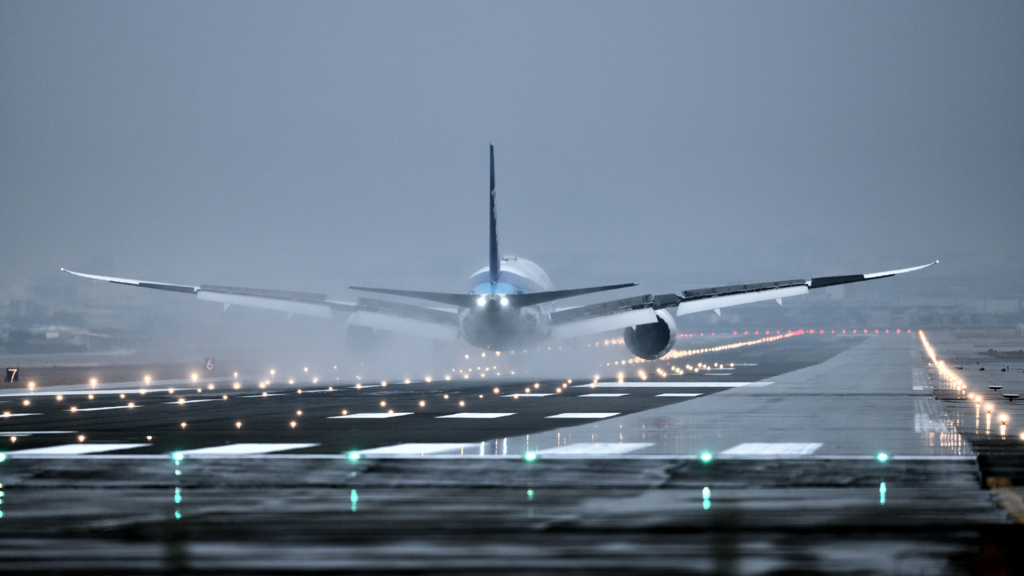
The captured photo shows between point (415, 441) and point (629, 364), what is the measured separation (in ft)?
168

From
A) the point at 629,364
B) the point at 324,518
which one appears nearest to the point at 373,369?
the point at 629,364

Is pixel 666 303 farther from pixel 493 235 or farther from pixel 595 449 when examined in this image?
pixel 595 449

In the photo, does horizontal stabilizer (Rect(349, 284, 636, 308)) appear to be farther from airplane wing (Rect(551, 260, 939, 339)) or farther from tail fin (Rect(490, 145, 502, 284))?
airplane wing (Rect(551, 260, 939, 339))

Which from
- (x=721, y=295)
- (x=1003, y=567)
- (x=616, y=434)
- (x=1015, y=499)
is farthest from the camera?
(x=721, y=295)

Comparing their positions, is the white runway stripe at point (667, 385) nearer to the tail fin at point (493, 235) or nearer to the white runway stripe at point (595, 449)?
the tail fin at point (493, 235)

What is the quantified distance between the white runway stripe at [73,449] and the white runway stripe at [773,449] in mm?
9709

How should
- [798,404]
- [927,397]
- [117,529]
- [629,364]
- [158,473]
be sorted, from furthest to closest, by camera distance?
[629,364]
[927,397]
[798,404]
[158,473]
[117,529]

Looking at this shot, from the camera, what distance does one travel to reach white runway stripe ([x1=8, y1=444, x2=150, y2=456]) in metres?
18.8

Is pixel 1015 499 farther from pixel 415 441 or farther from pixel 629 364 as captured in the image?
pixel 629 364

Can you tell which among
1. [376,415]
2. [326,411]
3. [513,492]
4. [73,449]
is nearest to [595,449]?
[513,492]

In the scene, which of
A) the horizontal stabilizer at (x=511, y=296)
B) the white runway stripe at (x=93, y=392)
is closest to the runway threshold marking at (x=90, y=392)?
the white runway stripe at (x=93, y=392)

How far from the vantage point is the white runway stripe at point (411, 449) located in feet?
59.7

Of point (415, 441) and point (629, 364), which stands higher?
point (629, 364)

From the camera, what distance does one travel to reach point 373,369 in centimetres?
7194
